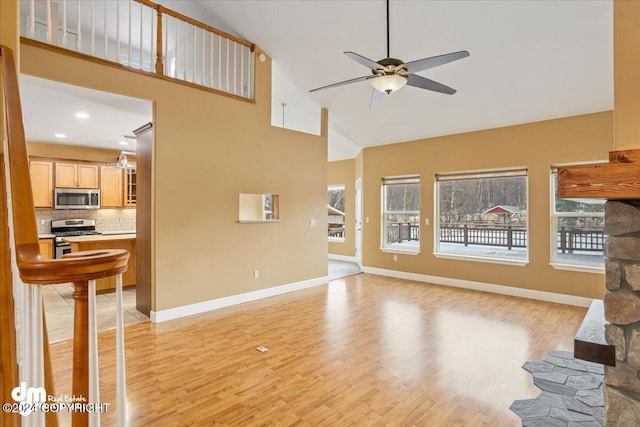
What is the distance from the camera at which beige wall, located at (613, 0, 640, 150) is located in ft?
5.90

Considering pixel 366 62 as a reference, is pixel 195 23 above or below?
above

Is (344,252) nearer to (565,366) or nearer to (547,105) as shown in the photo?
(547,105)

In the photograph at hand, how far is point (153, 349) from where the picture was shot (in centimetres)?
340

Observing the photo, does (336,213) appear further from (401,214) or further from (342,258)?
(401,214)

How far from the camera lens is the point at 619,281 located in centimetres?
180

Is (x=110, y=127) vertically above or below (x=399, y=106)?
below

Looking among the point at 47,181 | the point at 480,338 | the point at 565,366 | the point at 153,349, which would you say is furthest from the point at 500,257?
the point at 47,181

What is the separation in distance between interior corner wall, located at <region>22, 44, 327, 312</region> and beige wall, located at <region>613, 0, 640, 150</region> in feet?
13.9

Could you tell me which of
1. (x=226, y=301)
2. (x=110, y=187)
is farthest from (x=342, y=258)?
(x=110, y=187)

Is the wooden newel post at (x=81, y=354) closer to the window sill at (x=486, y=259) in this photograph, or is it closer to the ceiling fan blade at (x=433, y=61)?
the ceiling fan blade at (x=433, y=61)

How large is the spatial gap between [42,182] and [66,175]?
0.42 m

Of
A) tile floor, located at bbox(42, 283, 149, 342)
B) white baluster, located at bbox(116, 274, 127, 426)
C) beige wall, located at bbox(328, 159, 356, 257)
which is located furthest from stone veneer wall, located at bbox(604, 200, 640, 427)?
beige wall, located at bbox(328, 159, 356, 257)

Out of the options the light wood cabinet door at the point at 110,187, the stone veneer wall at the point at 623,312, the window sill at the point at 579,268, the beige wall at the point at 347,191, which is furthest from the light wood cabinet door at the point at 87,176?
the window sill at the point at 579,268

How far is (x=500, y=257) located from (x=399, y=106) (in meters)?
3.09
